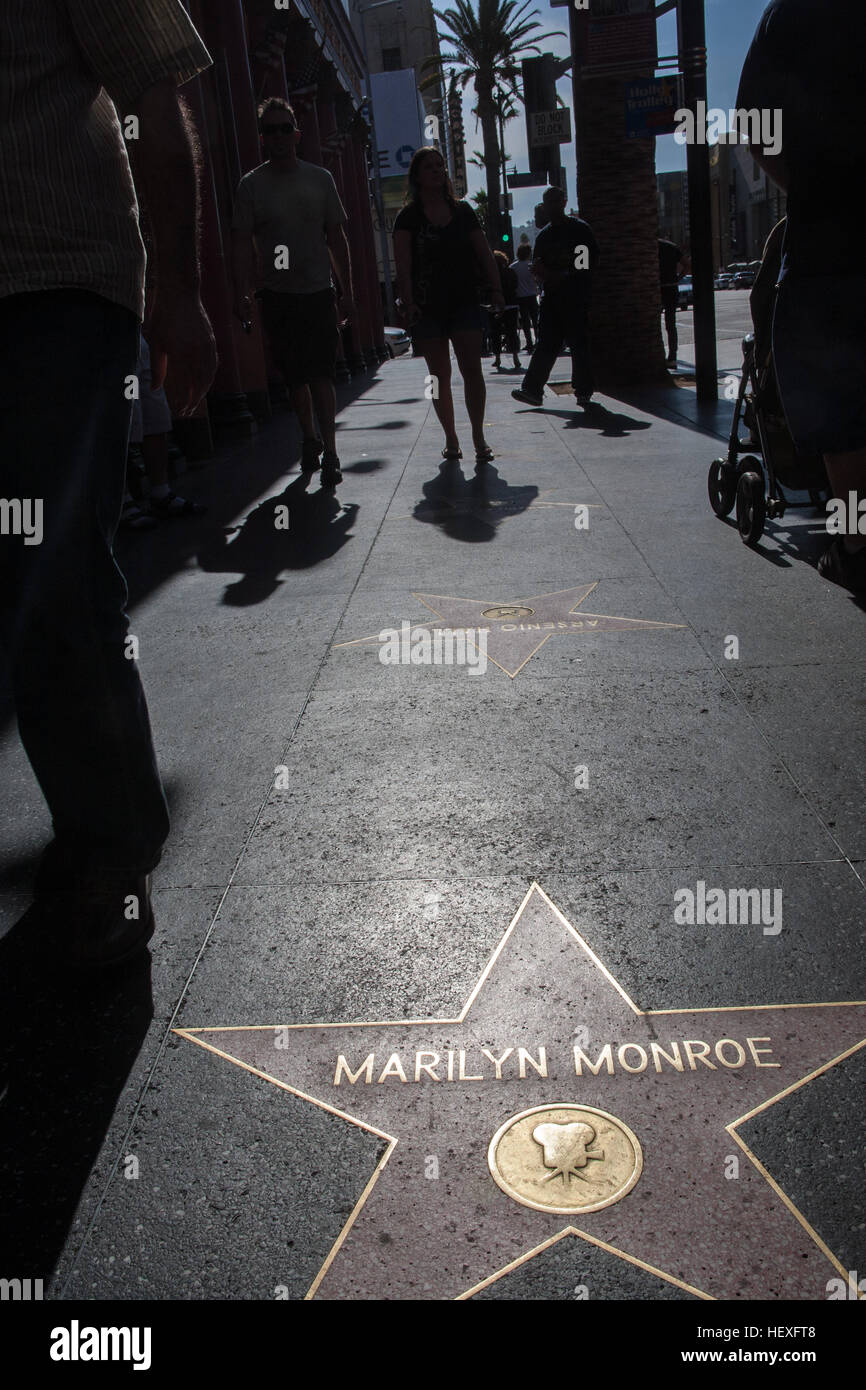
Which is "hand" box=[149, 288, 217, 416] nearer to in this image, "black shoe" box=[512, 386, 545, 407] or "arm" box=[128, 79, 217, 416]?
"arm" box=[128, 79, 217, 416]

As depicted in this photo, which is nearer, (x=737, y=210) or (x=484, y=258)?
(x=484, y=258)

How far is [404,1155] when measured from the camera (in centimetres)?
188

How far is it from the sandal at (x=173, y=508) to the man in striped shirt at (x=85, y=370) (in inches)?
210

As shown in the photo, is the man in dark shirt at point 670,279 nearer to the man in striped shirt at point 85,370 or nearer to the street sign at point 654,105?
the street sign at point 654,105

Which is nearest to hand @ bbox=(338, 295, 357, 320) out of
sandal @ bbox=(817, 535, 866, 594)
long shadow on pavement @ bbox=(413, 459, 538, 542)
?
long shadow on pavement @ bbox=(413, 459, 538, 542)

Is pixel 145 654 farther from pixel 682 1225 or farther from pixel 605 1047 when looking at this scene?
pixel 682 1225

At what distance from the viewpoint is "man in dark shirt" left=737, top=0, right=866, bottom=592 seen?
153 inches

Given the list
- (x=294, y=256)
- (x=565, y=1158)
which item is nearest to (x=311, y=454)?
(x=294, y=256)

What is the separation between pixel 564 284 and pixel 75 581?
1093 centimetres

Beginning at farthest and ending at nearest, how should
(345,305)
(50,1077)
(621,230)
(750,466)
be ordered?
(621,230) → (345,305) → (750,466) → (50,1077)

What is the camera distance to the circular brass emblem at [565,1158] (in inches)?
70.0

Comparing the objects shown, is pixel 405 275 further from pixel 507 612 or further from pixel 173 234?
pixel 173 234

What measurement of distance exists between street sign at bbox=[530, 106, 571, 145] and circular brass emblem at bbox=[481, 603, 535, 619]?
19.7 m

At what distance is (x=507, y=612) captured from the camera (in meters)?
4.94
